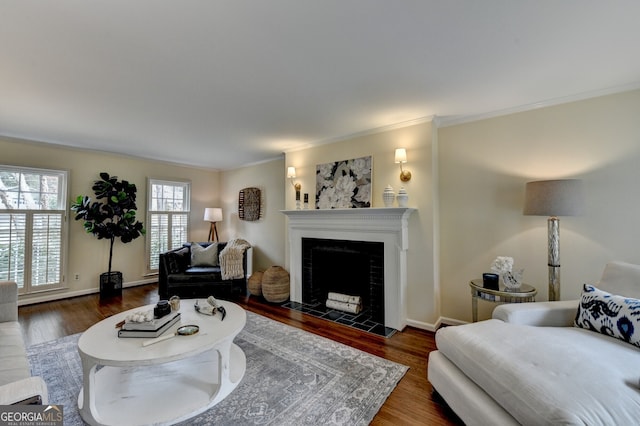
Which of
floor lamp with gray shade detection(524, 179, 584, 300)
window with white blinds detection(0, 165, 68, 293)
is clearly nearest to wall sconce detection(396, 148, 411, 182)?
floor lamp with gray shade detection(524, 179, 584, 300)

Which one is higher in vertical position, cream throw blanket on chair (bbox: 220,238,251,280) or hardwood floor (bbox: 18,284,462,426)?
cream throw blanket on chair (bbox: 220,238,251,280)

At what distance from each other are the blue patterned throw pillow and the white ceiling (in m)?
1.69

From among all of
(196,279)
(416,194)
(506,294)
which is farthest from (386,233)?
(196,279)

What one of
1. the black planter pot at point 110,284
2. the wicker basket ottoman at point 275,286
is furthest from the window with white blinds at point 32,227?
the wicker basket ottoman at point 275,286

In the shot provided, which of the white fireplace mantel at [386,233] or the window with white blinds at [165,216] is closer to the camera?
the white fireplace mantel at [386,233]

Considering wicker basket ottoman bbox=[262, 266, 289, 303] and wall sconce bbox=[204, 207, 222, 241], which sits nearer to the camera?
wicker basket ottoman bbox=[262, 266, 289, 303]

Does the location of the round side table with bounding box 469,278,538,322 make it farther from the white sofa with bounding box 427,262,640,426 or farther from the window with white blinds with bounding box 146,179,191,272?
the window with white blinds with bounding box 146,179,191,272

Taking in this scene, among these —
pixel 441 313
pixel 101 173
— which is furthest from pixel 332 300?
pixel 101 173

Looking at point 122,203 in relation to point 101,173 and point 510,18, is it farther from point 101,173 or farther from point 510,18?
point 510,18

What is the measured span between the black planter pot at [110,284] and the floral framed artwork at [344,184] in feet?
11.6

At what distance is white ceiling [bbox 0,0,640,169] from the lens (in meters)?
1.43

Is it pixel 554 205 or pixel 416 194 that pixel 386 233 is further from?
pixel 554 205

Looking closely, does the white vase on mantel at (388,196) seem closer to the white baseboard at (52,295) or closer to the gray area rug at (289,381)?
the gray area rug at (289,381)

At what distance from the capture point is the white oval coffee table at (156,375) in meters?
1.49
